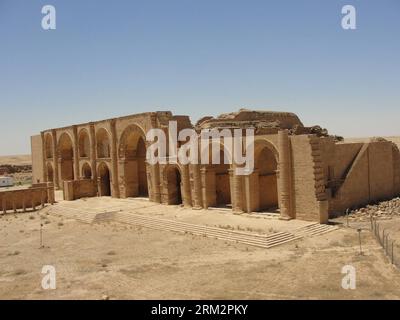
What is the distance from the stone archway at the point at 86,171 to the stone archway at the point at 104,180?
1.94 meters

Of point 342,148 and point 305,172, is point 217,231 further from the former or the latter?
point 342,148

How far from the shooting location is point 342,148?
21.5m

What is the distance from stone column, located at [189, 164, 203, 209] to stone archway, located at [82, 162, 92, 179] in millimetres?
14094

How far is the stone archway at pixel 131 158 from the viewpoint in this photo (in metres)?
30.2

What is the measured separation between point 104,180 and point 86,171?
342 cm

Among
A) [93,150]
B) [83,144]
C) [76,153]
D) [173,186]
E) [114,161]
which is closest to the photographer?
[173,186]

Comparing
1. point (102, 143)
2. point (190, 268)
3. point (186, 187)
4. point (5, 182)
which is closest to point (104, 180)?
point (102, 143)

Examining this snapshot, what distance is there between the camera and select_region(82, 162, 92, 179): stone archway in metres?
35.2

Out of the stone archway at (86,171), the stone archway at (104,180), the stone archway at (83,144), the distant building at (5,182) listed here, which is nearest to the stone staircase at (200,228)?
the stone archway at (104,180)

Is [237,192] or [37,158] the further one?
[37,158]

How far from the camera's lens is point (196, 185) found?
2397cm

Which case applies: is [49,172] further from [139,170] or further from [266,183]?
[266,183]

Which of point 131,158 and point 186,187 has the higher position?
point 131,158

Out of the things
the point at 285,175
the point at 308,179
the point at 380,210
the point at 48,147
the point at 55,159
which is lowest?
the point at 380,210
